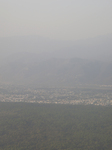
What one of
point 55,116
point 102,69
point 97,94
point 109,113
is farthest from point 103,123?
point 102,69

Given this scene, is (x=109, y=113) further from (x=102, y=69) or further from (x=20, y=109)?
(x=102, y=69)

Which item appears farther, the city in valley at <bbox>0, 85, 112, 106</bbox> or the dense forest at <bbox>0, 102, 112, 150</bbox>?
the city in valley at <bbox>0, 85, 112, 106</bbox>

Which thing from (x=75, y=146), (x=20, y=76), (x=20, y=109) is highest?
(x=20, y=76)

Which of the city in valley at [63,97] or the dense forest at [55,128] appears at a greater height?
the city in valley at [63,97]

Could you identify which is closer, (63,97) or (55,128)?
(55,128)

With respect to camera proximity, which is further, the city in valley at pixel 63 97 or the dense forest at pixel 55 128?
the city in valley at pixel 63 97

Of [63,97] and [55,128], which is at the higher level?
[63,97]

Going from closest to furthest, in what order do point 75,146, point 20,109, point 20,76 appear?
point 75,146 < point 20,109 < point 20,76

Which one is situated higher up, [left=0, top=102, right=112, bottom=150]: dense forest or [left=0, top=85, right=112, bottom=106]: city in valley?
[left=0, top=85, right=112, bottom=106]: city in valley
